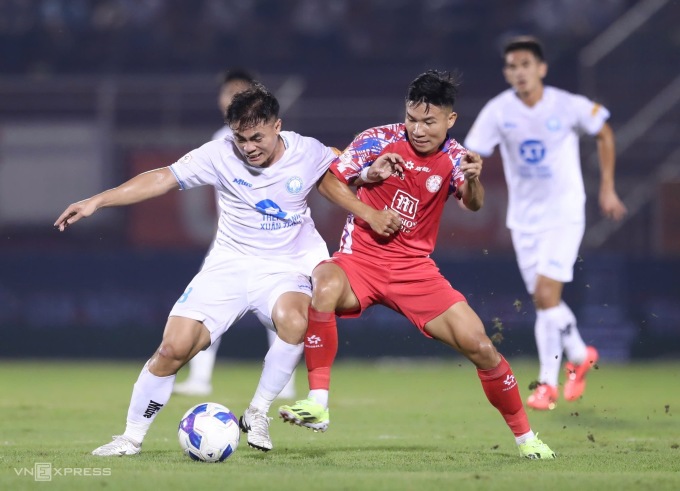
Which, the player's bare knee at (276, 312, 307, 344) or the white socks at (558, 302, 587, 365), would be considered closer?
the player's bare knee at (276, 312, 307, 344)

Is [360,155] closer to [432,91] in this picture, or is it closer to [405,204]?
[405,204]

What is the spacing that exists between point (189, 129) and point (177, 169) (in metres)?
7.86

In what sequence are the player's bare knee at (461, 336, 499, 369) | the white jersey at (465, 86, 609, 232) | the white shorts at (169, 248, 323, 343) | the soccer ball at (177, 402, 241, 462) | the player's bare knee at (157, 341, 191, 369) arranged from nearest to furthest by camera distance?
the soccer ball at (177, 402, 241, 462), the player's bare knee at (157, 341, 191, 369), the player's bare knee at (461, 336, 499, 369), the white shorts at (169, 248, 323, 343), the white jersey at (465, 86, 609, 232)

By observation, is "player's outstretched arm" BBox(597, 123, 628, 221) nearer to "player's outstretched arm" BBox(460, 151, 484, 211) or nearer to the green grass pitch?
the green grass pitch

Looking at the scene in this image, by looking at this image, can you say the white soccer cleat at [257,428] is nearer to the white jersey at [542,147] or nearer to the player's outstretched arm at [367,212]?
the player's outstretched arm at [367,212]

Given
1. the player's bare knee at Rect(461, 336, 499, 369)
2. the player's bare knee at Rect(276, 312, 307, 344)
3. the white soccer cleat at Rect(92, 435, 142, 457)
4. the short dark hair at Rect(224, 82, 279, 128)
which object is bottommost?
the white soccer cleat at Rect(92, 435, 142, 457)

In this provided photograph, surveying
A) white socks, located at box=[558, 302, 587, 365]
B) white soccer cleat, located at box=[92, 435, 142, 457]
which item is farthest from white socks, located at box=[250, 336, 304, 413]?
white socks, located at box=[558, 302, 587, 365]

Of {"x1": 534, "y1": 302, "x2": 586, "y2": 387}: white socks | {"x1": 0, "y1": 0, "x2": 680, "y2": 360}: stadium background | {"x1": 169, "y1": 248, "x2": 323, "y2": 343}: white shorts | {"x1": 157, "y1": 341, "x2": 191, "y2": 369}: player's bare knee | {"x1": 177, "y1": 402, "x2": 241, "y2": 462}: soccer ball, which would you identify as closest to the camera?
{"x1": 177, "y1": 402, "x2": 241, "y2": 462}: soccer ball

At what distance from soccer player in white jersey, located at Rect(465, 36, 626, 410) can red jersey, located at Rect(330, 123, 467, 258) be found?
8.95ft

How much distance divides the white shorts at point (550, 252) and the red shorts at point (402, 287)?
109 inches

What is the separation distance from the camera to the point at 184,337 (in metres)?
6.35

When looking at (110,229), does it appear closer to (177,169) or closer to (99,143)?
(99,143)

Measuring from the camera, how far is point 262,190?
680cm

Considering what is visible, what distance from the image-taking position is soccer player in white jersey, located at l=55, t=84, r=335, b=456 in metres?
6.41
